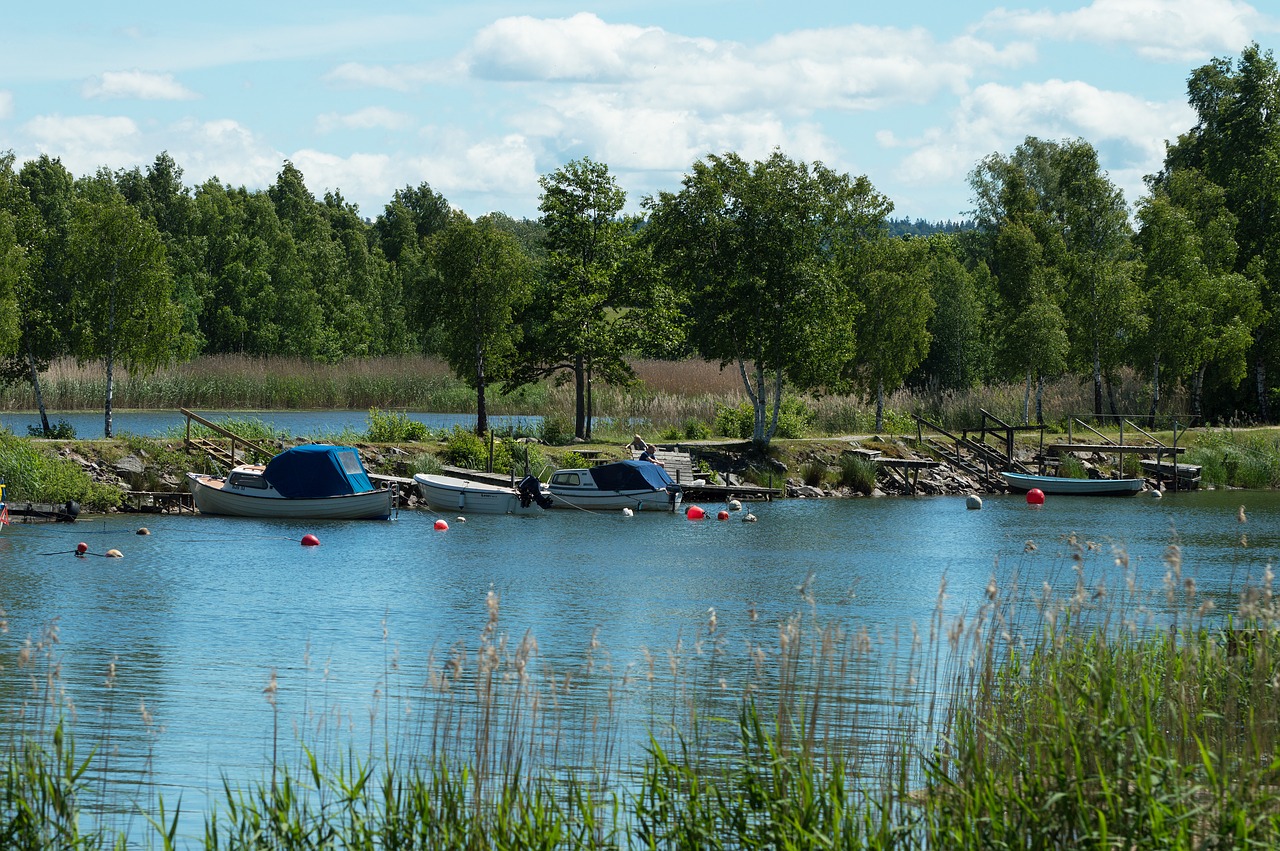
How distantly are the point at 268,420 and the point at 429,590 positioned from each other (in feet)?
140

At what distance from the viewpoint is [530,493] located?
44.5m

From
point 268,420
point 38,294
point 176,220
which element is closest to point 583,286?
point 38,294

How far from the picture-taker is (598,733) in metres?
14.9

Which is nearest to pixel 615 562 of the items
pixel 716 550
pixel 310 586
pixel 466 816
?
pixel 716 550

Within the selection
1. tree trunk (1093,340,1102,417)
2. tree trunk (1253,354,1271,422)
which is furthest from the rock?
tree trunk (1253,354,1271,422)

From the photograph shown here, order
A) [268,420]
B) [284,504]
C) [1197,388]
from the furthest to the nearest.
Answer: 1. [268,420]
2. [1197,388]
3. [284,504]

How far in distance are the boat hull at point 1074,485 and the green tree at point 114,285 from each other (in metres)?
30.9

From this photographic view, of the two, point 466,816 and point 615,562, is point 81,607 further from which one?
point 466,816

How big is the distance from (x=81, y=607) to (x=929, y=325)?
56072 millimetres

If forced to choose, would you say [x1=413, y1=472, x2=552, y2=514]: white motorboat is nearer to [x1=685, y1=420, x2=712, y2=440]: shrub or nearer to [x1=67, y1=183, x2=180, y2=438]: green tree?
[x1=67, y1=183, x2=180, y2=438]: green tree

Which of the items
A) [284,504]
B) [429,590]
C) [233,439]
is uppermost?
[233,439]

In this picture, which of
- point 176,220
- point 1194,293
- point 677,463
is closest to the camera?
point 677,463

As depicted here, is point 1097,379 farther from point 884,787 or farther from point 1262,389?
point 884,787

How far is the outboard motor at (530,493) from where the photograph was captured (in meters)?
44.5
